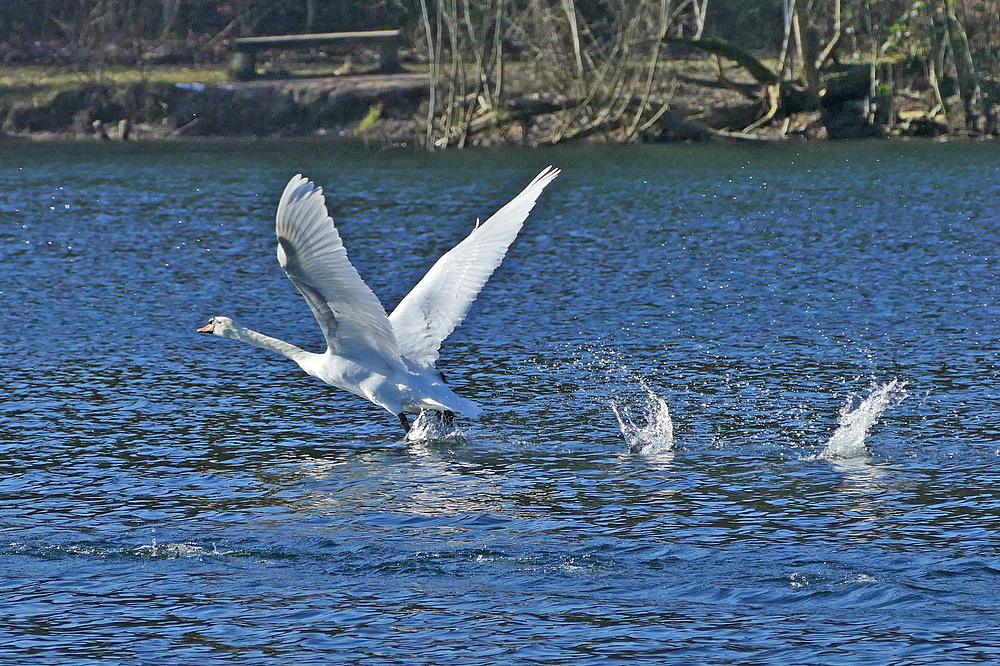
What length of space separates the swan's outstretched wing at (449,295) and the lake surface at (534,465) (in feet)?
2.94

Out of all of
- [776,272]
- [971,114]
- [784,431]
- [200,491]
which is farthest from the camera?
[971,114]

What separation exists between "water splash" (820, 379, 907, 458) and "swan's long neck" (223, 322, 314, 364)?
4.46 meters

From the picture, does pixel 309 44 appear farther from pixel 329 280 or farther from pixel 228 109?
pixel 329 280

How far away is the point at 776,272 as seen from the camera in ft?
77.4

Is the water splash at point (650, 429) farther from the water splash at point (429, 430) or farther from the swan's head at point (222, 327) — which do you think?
the swan's head at point (222, 327)

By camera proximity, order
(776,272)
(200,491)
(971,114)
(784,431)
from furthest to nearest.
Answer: (971,114) → (776,272) → (784,431) → (200,491)

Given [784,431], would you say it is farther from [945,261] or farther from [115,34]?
[115,34]

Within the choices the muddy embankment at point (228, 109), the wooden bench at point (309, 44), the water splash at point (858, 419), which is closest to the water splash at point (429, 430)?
the water splash at point (858, 419)

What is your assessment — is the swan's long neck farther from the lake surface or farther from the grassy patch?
the grassy patch

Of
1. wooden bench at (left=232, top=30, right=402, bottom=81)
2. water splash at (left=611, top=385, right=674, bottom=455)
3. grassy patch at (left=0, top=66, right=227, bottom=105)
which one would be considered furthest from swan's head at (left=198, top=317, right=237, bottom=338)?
wooden bench at (left=232, top=30, right=402, bottom=81)

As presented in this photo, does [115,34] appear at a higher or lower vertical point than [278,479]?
higher

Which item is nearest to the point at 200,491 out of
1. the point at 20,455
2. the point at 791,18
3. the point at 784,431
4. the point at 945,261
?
the point at 20,455

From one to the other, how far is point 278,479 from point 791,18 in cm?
4045

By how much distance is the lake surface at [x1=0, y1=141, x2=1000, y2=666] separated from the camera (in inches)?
343
